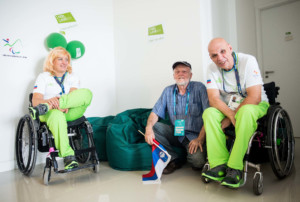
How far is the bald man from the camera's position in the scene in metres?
1.58

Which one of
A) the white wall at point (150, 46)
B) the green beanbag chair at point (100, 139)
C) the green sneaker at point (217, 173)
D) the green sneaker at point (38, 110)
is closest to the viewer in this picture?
the green sneaker at point (217, 173)

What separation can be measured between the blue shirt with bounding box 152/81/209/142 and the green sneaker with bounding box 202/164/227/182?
0.52 metres

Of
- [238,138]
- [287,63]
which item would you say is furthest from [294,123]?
[238,138]

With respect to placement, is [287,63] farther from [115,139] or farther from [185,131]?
[115,139]

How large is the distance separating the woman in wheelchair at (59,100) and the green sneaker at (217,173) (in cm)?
109

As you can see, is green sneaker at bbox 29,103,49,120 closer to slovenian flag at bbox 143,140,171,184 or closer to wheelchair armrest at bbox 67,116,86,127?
wheelchair armrest at bbox 67,116,86,127

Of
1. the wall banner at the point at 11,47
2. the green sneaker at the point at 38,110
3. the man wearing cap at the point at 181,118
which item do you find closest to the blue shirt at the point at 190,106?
the man wearing cap at the point at 181,118

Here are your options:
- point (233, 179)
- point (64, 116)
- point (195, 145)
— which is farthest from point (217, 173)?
point (64, 116)

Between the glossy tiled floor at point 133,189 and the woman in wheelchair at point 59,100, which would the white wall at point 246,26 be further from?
the woman in wheelchair at point 59,100

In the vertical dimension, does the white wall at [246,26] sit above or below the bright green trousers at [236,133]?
above

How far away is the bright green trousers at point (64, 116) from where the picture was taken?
2.02m

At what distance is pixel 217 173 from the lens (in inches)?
65.4

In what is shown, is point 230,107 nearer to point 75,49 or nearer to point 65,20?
point 75,49

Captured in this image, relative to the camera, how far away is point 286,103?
147 inches
